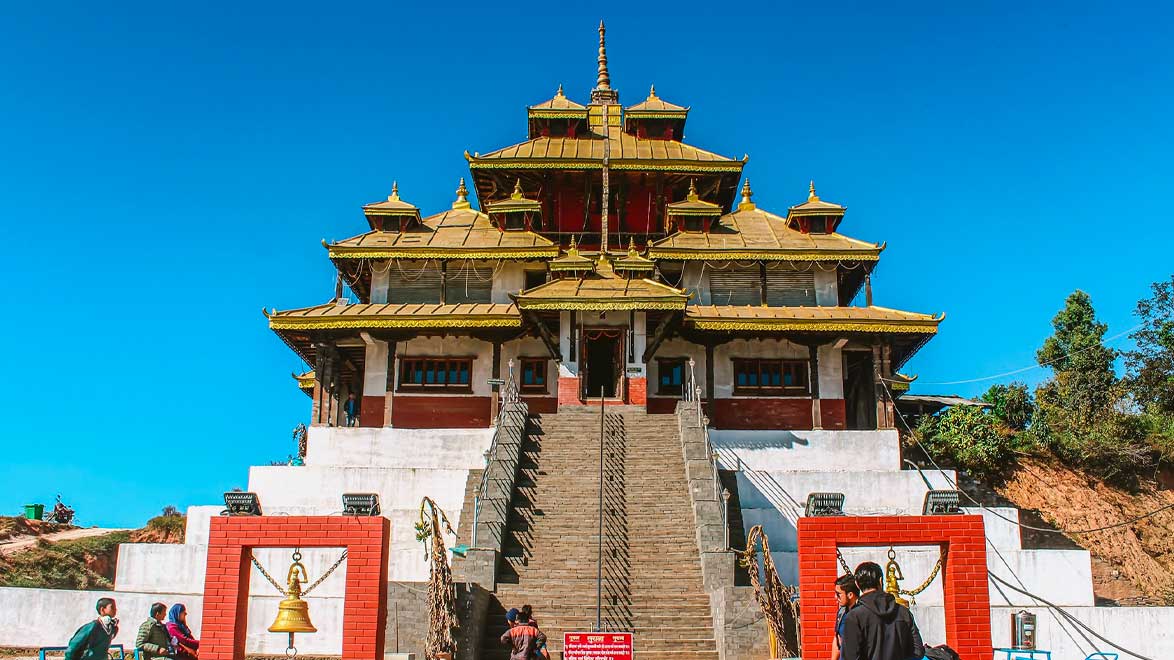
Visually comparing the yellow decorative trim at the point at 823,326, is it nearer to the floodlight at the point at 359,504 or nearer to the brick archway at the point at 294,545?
the floodlight at the point at 359,504

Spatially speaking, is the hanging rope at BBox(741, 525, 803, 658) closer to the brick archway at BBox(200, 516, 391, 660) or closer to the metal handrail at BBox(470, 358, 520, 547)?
the metal handrail at BBox(470, 358, 520, 547)

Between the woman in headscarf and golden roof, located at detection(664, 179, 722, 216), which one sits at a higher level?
golden roof, located at detection(664, 179, 722, 216)

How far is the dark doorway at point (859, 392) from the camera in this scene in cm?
2953

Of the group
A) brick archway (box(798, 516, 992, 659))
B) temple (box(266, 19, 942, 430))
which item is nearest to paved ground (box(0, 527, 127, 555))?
temple (box(266, 19, 942, 430))

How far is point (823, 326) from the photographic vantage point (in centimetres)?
2719

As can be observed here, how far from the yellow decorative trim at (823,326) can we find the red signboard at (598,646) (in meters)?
16.7

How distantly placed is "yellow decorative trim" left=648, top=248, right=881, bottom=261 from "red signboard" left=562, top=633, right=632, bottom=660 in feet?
62.8

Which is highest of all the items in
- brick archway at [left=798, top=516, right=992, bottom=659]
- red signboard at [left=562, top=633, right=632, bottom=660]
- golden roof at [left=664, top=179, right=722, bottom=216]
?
golden roof at [left=664, top=179, right=722, bottom=216]

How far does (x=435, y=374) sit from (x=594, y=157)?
9008 mm

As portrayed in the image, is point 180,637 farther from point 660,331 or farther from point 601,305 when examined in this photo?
point 660,331

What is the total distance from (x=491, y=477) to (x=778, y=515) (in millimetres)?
5865

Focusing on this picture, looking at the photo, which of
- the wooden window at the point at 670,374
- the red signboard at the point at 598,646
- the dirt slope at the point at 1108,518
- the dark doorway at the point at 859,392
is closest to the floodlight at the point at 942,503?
the red signboard at the point at 598,646

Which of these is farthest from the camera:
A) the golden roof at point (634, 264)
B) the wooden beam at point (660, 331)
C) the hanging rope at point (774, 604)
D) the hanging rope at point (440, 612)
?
the golden roof at point (634, 264)

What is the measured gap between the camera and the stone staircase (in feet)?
53.6
